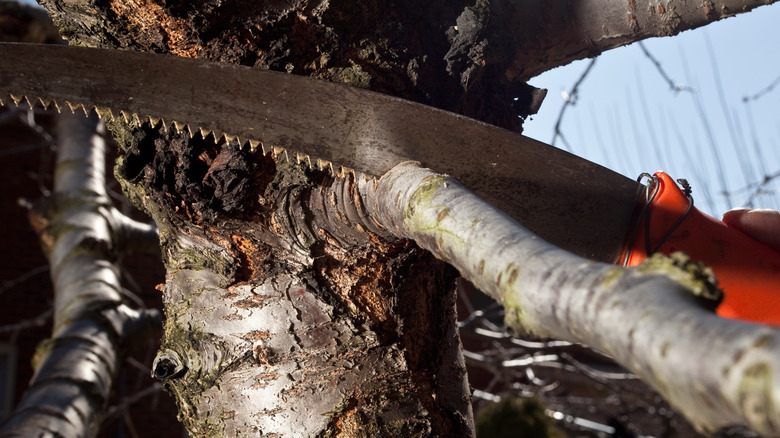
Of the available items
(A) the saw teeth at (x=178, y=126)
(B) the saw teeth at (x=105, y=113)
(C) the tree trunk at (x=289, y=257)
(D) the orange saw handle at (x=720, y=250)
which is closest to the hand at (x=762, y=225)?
(D) the orange saw handle at (x=720, y=250)

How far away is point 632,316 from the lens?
0.56m

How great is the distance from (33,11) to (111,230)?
58.2 inches

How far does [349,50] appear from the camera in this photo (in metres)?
1.28

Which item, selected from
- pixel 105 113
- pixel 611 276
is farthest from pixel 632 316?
pixel 105 113

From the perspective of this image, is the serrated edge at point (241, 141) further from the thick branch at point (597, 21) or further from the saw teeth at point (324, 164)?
the thick branch at point (597, 21)

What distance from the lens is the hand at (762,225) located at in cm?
137

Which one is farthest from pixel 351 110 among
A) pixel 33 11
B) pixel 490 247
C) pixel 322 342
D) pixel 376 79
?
pixel 33 11

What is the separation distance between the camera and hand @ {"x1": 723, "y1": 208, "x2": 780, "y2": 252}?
4.51 ft

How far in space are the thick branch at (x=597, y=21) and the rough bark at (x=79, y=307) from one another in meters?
1.83

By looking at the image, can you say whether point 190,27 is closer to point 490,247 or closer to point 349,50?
point 349,50

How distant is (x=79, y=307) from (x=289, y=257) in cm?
170

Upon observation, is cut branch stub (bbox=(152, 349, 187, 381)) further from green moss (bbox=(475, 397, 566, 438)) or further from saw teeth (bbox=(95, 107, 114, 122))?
green moss (bbox=(475, 397, 566, 438))

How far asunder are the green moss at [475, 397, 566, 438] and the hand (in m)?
3.97

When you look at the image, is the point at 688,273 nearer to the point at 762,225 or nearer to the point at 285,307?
the point at 285,307
